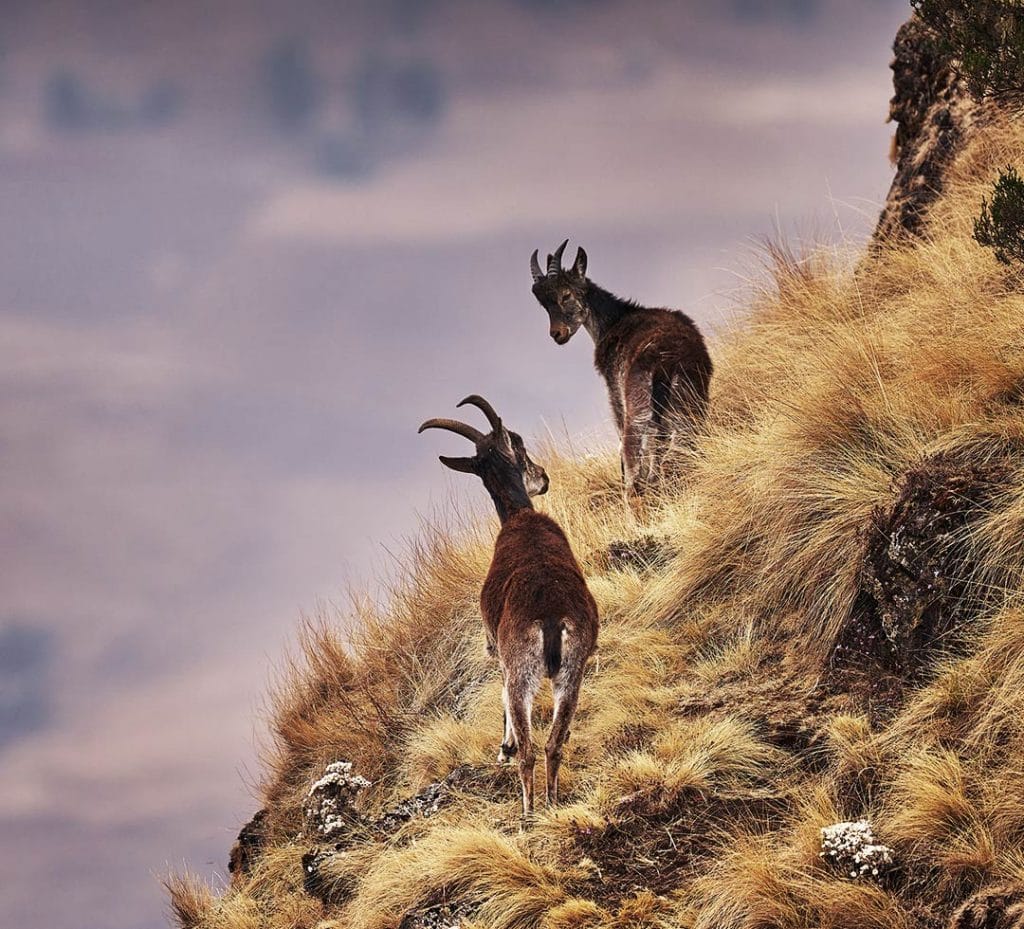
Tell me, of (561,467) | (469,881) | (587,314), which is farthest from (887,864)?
(561,467)

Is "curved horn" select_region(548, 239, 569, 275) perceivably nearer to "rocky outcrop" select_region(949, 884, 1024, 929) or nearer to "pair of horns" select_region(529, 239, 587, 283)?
"pair of horns" select_region(529, 239, 587, 283)

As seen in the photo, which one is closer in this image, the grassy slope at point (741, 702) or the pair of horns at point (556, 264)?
the grassy slope at point (741, 702)

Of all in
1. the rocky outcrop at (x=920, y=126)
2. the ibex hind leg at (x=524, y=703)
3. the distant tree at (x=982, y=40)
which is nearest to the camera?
the ibex hind leg at (x=524, y=703)

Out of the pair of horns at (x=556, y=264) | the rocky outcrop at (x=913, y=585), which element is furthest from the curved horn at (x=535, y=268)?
the rocky outcrop at (x=913, y=585)

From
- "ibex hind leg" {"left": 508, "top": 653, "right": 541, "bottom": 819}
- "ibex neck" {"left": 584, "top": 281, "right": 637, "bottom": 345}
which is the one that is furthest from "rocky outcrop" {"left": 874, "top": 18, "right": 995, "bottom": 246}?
"ibex hind leg" {"left": 508, "top": 653, "right": 541, "bottom": 819}

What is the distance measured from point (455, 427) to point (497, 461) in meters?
0.46

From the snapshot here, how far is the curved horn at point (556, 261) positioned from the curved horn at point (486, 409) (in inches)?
154

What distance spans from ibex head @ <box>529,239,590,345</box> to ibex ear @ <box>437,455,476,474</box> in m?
4.12

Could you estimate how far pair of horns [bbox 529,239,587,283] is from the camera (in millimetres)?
12773

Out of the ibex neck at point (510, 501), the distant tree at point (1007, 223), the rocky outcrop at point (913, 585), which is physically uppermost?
the distant tree at point (1007, 223)

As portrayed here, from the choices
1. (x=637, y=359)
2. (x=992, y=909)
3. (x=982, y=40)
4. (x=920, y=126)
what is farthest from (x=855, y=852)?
(x=920, y=126)

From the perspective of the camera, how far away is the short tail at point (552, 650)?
7.21m

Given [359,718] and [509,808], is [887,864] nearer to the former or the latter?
[509,808]

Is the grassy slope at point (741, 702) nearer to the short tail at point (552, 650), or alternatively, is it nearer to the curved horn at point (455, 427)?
the short tail at point (552, 650)
